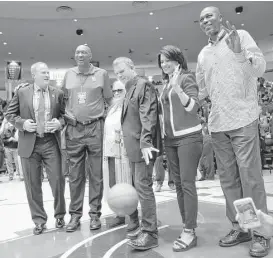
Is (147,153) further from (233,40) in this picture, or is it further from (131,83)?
(233,40)

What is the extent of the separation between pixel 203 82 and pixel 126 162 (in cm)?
125

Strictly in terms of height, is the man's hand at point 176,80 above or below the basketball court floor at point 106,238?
above

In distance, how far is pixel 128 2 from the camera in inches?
379

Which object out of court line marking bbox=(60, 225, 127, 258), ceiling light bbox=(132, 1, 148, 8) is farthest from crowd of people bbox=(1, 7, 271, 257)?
ceiling light bbox=(132, 1, 148, 8)

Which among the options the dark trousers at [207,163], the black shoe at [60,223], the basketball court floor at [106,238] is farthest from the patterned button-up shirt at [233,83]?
the dark trousers at [207,163]

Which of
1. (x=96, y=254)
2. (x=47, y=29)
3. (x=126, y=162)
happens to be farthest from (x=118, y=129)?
(x=47, y=29)

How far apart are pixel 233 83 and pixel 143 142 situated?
881mm

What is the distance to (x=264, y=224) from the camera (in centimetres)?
224

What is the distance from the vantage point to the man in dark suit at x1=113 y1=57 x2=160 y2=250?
258 centimetres

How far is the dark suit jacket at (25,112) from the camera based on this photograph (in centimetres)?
329

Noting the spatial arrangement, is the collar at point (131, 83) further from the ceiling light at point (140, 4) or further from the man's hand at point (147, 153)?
the ceiling light at point (140, 4)

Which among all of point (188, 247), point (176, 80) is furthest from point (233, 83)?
point (188, 247)

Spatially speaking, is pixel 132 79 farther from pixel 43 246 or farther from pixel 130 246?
pixel 43 246

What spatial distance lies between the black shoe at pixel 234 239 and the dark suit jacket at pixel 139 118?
976 millimetres
